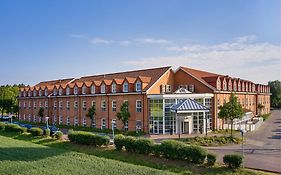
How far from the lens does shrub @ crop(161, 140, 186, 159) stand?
20719 millimetres

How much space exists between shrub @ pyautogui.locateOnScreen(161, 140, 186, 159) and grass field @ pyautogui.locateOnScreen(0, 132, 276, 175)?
45cm

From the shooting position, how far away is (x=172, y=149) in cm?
2097

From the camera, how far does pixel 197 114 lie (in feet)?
121

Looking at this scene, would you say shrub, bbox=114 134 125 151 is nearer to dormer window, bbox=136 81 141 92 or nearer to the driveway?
the driveway

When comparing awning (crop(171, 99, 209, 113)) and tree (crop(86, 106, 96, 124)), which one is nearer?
awning (crop(171, 99, 209, 113))

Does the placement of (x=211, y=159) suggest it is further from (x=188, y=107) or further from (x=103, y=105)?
(x=103, y=105)

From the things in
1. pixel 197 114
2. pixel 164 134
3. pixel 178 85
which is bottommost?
pixel 164 134

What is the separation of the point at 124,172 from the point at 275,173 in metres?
9.42

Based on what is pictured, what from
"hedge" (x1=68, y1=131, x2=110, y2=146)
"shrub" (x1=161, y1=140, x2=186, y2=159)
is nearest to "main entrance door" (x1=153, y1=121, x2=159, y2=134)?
"hedge" (x1=68, y1=131, x2=110, y2=146)

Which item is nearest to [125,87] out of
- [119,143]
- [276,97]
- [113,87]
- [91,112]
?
[113,87]

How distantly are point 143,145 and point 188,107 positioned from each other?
42.6 ft

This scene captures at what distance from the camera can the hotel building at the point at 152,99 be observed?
36281 mm

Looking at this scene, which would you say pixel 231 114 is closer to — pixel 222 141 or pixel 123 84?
pixel 222 141

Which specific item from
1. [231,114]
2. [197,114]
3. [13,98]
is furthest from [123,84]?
[13,98]
